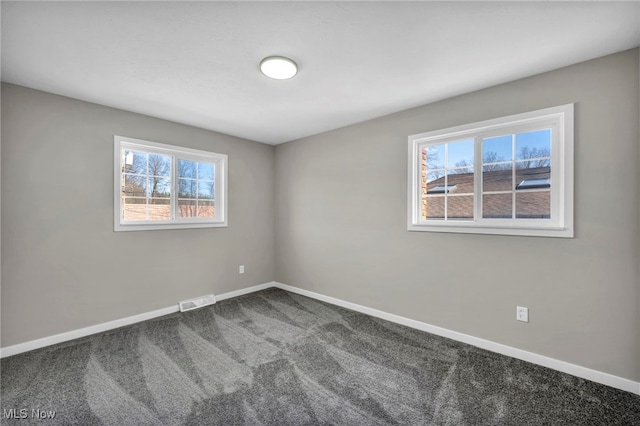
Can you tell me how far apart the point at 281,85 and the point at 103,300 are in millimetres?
2921

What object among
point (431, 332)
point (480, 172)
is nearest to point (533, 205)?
point (480, 172)

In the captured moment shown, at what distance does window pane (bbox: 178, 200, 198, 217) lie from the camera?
3.60 metres

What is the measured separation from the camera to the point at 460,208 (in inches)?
110

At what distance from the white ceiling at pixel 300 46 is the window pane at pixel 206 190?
4.16 feet

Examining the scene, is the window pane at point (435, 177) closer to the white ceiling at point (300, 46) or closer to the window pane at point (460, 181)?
the window pane at point (460, 181)

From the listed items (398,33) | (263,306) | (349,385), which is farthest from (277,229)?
(398,33)

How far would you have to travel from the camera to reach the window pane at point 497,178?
2.49 metres

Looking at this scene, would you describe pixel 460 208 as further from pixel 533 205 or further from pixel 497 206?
pixel 533 205

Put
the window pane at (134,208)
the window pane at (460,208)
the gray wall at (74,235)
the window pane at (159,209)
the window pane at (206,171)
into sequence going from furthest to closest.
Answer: the window pane at (206,171) < the window pane at (159,209) < the window pane at (134,208) < the window pane at (460,208) < the gray wall at (74,235)

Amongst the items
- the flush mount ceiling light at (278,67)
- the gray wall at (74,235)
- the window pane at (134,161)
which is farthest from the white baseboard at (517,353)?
the window pane at (134,161)

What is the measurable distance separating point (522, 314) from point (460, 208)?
107 cm

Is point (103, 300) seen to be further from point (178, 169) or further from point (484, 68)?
point (484, 68)

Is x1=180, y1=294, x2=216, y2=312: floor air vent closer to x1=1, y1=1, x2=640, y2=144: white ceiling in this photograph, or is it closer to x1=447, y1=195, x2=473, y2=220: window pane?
x1=1, y1=1, x2=640, y2=144: white ceiling

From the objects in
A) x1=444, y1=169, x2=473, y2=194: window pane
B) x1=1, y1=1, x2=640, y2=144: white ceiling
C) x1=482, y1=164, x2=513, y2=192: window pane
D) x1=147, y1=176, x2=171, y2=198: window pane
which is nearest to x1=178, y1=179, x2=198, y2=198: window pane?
x1=147, y1=176, x2=171, y2=198: window pane
